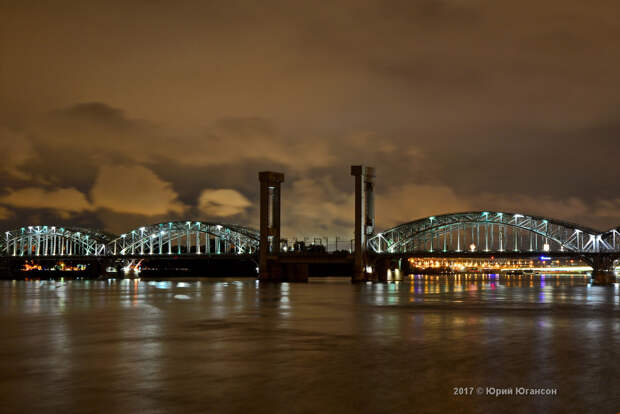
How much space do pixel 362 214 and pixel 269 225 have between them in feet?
56.4

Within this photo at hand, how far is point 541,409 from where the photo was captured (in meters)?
13.3

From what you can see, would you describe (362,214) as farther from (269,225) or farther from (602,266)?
(602,266)

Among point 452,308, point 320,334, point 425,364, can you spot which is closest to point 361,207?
point 452,308

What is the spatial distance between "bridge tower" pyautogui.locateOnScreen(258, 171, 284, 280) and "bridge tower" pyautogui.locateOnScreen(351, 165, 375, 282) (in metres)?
14.1

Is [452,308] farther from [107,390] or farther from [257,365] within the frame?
[107,390]

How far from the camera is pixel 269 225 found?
391 ft

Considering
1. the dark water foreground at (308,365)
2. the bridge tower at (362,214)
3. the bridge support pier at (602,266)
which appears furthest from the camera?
the bridge support pier at (602,266)

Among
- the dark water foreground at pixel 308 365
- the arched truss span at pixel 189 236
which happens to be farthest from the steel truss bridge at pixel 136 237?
the dark water foreground at pixel 308 365

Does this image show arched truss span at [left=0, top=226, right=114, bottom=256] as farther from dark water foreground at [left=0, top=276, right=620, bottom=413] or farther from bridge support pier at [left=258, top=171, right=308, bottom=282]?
dark water foreground at [left=0, top=276, right=620, bottom=413]

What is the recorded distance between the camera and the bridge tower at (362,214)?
4205 inches

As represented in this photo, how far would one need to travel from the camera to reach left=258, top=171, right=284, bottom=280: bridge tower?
4496 inches

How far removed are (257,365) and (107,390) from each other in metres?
4.51

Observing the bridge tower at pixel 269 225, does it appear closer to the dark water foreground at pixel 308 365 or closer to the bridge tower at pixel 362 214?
the bridge tower at pixel 362 214

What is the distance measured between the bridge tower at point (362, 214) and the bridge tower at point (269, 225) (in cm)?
1409
